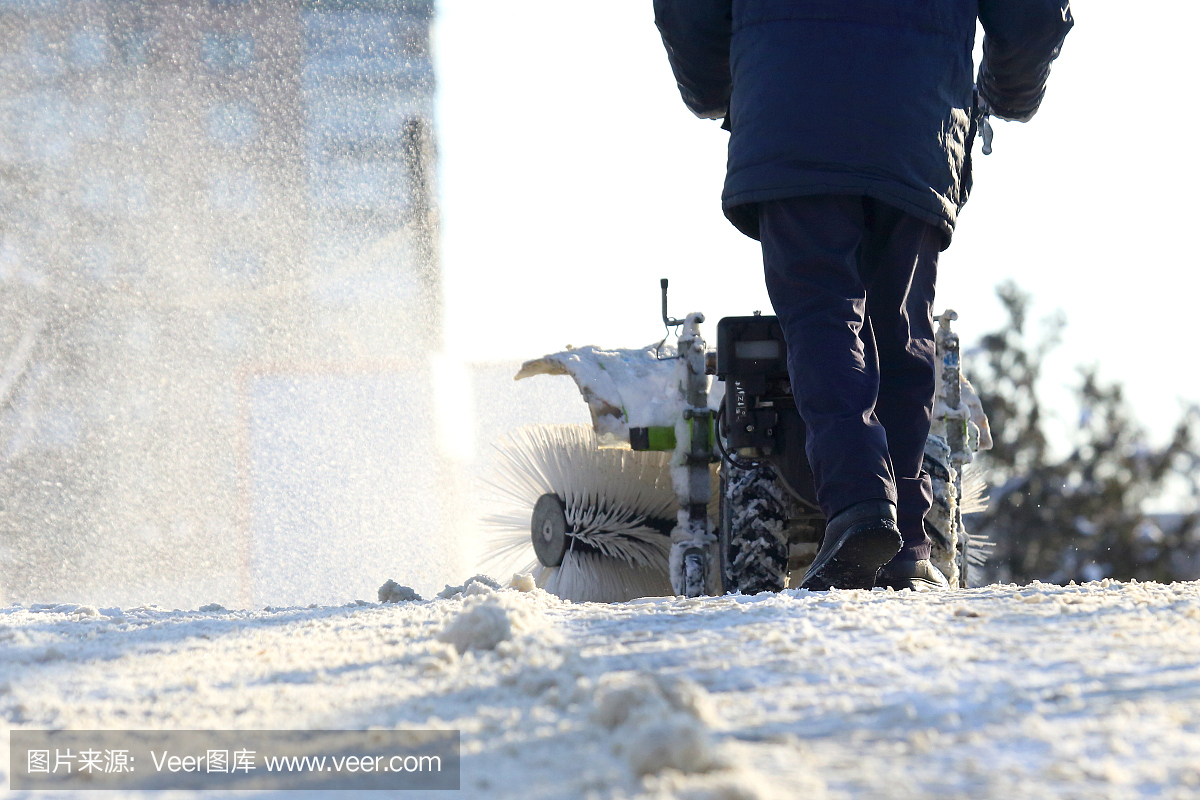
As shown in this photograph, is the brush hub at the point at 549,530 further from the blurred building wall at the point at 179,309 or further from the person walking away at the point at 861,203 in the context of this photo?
the blurred building wall at the point at 179,309

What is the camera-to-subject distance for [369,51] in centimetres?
907

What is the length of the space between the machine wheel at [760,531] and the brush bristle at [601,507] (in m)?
0.82

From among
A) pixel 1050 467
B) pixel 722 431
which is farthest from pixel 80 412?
pixel 1050 467

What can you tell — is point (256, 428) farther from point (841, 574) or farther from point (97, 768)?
point (97, 768)

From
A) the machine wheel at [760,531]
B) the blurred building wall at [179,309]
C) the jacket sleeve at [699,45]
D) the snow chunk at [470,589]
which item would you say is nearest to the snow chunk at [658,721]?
the snow chunk at [470,589]

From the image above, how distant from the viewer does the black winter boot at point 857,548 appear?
1875mm

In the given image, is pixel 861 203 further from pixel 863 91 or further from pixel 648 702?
pixel 648 702

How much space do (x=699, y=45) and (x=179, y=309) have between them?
18.6ft

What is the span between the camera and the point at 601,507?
3738 mm

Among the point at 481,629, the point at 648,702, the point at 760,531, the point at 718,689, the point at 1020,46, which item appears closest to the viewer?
the point at 648,702

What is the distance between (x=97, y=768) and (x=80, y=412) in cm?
658

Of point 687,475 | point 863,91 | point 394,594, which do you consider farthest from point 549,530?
point 863,91

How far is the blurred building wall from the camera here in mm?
6250

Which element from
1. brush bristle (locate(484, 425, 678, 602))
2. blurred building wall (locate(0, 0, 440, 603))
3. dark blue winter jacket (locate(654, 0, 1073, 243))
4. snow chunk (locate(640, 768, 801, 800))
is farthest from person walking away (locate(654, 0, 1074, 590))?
blurred building wall (locate(0, 0, 440, 603))
